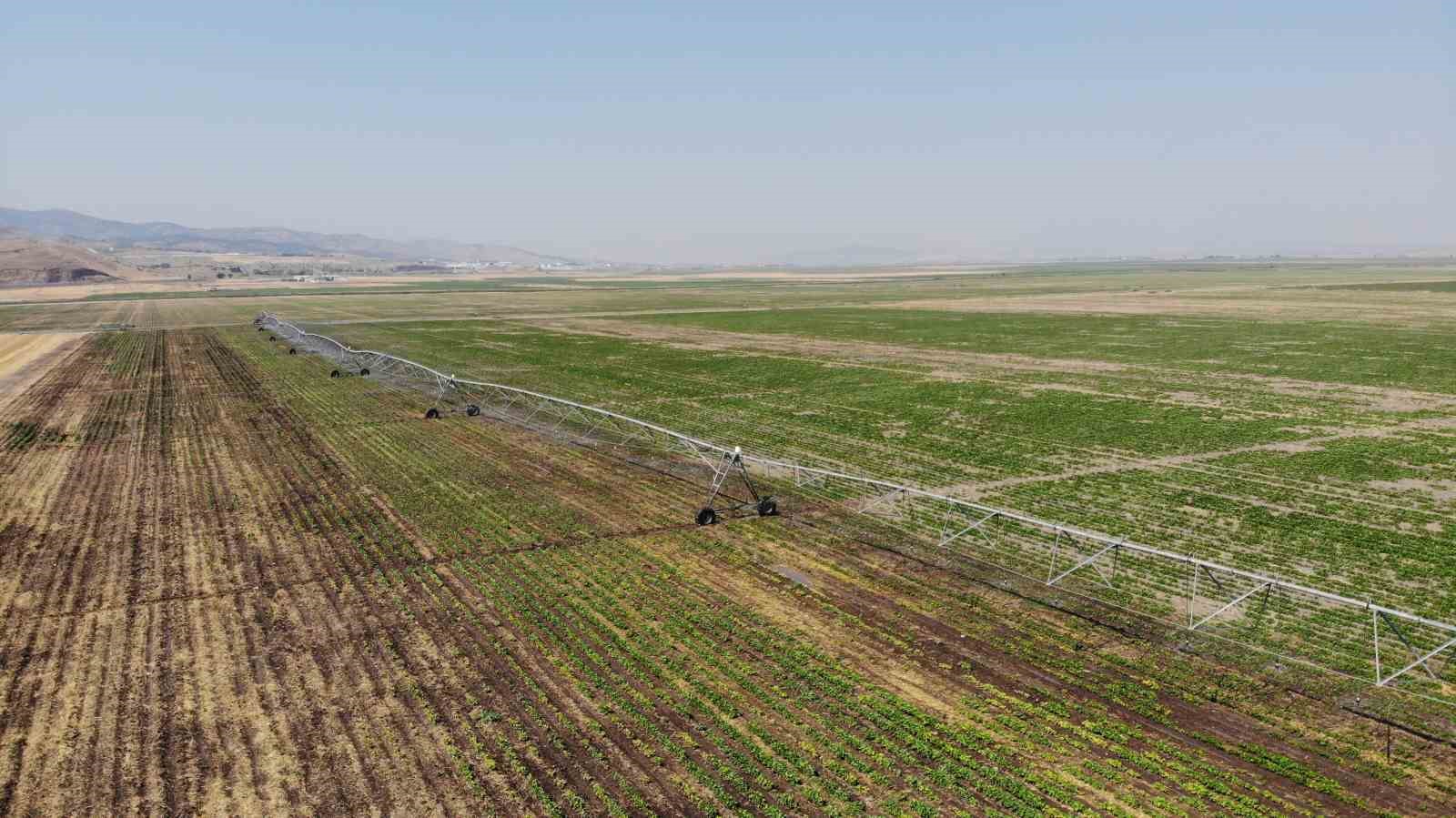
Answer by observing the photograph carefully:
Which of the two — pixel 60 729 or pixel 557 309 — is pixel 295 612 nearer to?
pixel 60 729

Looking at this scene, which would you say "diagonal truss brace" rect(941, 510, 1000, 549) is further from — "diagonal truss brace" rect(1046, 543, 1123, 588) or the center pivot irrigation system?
"diagonal truss brace" rect(1046, 543, 1123, 588)

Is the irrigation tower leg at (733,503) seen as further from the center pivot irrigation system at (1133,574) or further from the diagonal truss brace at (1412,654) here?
the diagonal truss brace at (1412,654)

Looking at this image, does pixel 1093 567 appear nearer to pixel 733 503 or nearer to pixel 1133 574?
pixel 1133 574

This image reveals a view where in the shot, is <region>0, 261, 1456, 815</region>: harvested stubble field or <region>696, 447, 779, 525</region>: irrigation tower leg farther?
<region>696, 447, 779, 525</region>: irrigation tower leg

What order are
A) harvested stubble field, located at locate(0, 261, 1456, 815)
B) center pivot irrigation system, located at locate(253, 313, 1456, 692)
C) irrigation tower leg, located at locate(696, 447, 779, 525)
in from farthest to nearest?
irrigation tower leg, located at locate(696, 447, 779, 525), center pivot irrigation system, located at locate(253, 313, 1456, 692), harvested stubble field, located at locate(0, 261, 1456, 815)

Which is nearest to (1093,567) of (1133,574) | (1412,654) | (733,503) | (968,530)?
(1133,574)

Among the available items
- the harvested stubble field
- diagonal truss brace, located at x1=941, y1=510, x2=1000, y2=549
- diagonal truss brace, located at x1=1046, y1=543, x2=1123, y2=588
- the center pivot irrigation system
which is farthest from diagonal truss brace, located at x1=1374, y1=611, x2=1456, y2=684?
diagonal truss brace, located at x1=941, y1=510, x2=1000, y2=549

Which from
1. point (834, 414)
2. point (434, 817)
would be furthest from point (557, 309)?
point (434, 817)
